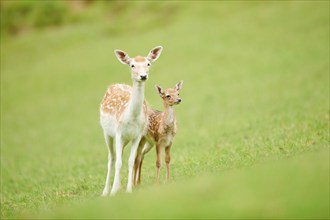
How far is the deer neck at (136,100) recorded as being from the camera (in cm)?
1082

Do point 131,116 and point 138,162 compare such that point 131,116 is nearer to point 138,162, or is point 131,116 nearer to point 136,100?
point 136,100

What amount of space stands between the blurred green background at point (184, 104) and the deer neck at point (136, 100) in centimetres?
158

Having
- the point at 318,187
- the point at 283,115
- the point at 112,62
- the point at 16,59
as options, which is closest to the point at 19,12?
the point at 16,59

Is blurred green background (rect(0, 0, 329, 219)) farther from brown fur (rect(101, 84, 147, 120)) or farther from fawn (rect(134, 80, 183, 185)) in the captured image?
brown fur (rect(101, 84, 147, 120))

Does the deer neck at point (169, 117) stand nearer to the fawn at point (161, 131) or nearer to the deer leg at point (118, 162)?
the fawn at point (161, 131)

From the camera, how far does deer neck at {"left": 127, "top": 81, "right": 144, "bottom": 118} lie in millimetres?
10819

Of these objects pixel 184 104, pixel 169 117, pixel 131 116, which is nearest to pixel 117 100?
pixel 131 116

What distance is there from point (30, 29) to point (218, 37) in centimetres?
2152

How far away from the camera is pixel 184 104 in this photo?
89.5ft

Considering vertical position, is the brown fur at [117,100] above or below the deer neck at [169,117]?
above

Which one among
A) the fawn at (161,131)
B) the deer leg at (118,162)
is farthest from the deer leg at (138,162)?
the deer leg at (118,162)

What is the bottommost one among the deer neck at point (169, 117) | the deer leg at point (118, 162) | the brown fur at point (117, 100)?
the deer leg at point (118, 162)

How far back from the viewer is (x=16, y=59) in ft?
142

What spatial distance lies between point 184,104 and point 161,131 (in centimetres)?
1627
